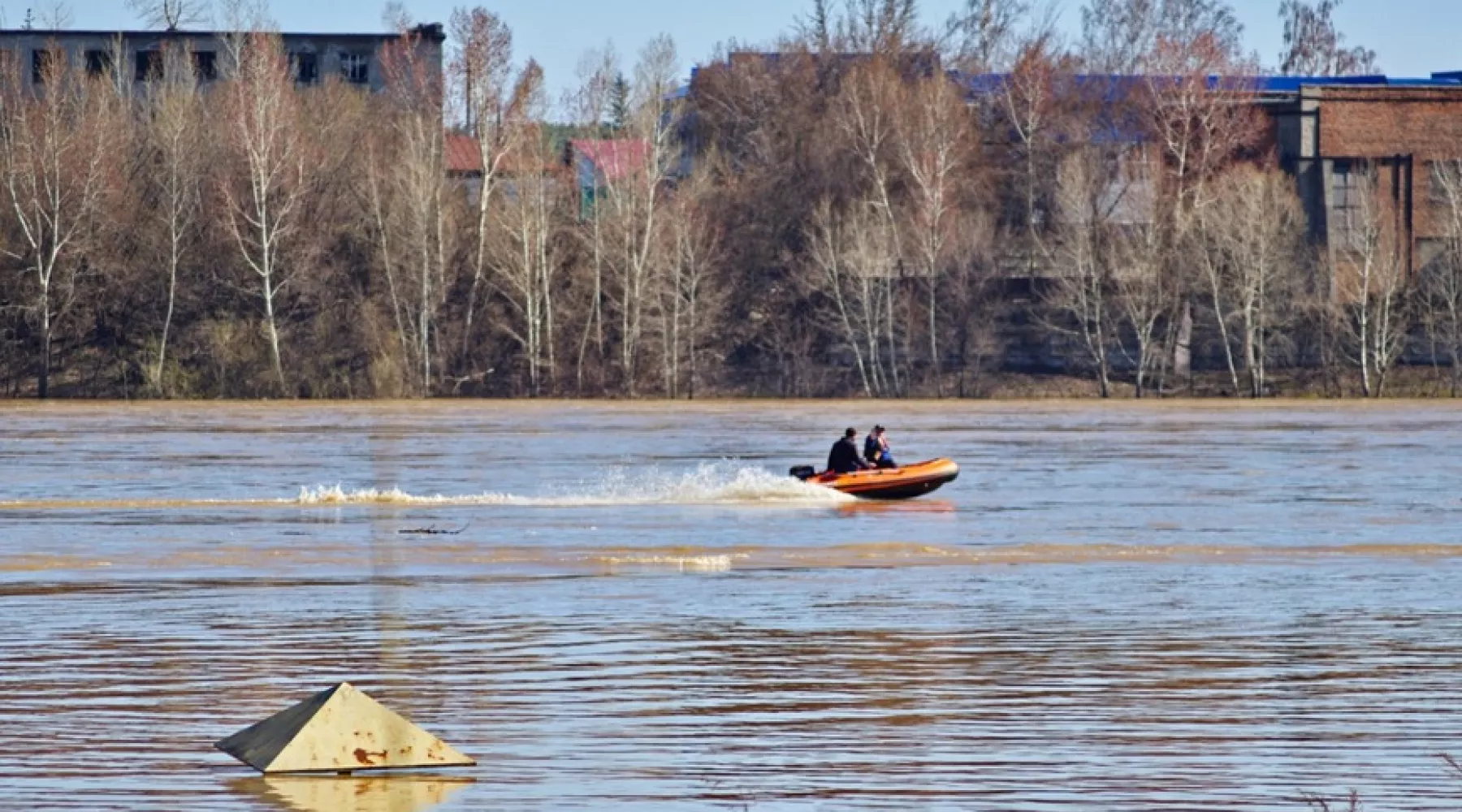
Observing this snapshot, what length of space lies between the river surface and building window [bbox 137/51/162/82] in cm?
4425

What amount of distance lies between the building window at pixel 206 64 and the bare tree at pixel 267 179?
13424mm

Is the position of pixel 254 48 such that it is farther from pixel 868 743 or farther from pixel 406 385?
pixel 868 743

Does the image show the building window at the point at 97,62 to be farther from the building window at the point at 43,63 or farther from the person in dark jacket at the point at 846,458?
the person in dark jacket at the point at 846,458

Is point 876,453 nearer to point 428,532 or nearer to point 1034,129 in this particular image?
point 428,532

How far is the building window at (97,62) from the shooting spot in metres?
89.4

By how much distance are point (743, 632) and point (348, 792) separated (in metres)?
8.15

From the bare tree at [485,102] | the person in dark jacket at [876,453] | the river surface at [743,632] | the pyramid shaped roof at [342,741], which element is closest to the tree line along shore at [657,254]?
the bare tree at [485,102]

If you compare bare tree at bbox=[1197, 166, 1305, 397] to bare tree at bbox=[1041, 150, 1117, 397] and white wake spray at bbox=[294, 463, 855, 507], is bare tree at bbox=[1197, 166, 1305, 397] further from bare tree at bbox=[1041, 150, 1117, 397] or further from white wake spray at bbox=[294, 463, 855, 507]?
white wake spray at bbox=[294, 463, 855, 507]

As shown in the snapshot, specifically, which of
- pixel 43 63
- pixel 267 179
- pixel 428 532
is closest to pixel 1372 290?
pixel 267 179

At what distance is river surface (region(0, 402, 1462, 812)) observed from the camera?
13844mm

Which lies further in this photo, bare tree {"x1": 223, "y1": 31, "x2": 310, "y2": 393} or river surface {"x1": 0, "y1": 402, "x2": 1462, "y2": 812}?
bare tree {"x1": 223, "y1": 31, "x2": 310, "y2": 393}

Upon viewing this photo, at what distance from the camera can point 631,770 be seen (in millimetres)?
13992

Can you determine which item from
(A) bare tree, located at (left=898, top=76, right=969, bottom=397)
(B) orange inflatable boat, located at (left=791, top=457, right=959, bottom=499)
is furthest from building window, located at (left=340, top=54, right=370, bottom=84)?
(B) orange inflatable boat, located at (left=791, top=457, right=959, bottom=499)

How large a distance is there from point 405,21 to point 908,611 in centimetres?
7284
